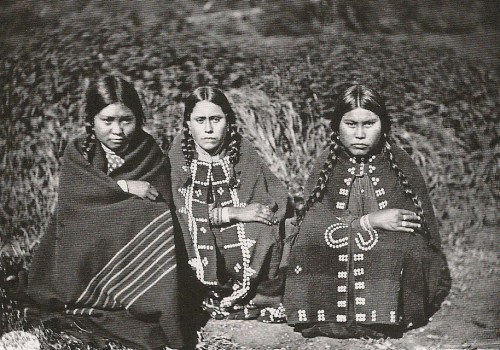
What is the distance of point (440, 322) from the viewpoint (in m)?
3.28

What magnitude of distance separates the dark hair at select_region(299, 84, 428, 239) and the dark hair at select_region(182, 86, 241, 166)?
0.40 metres

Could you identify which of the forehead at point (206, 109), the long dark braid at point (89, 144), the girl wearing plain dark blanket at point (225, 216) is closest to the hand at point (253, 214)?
the girl wearing plain dark blanket at point (225, 216)

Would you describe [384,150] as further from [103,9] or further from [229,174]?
[103,9]

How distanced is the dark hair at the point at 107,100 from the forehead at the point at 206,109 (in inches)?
10.7

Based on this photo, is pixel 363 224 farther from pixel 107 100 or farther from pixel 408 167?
pixel 107 100

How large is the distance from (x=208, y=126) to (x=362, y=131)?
0.70 meters

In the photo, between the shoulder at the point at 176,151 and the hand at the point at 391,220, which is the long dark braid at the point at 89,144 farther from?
the hand at the point at 391,220

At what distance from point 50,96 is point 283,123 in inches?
45.6

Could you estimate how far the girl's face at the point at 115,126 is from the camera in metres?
3.21

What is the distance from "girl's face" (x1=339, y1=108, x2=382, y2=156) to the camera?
320cm

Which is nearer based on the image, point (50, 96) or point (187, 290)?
point (187, 290)

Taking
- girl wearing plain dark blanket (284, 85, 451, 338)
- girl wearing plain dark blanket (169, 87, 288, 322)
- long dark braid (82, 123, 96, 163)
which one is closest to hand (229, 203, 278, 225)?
girl wearing plain dark blanket (169, 87, 288, 322)

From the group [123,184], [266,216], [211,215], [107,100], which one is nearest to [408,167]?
[266,216]

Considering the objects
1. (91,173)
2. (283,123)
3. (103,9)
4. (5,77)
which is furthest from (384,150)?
(5,77)
